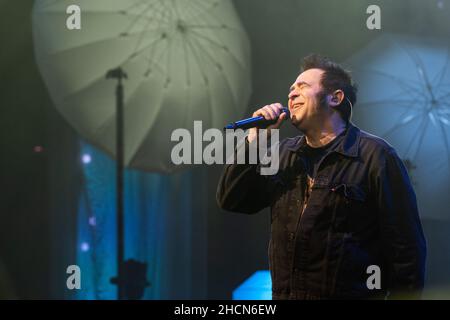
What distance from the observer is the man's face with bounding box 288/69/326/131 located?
1.67m

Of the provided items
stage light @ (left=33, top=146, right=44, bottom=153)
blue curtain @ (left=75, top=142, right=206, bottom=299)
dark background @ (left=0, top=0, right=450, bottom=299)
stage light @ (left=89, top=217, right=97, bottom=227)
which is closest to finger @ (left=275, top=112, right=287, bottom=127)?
dark background @ (left=0, top=0, right=450, bottom=299)

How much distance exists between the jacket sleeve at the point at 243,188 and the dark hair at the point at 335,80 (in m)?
0.35

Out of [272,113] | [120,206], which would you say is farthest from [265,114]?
[120,206]

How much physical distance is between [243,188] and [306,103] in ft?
1.14

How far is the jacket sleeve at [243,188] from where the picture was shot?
162 centimetres

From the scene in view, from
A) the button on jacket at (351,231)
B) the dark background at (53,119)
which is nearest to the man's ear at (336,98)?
the button on jacket at (351,231)

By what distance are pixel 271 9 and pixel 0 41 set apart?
1618mm

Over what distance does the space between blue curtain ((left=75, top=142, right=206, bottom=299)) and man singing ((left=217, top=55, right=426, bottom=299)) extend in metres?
1.50

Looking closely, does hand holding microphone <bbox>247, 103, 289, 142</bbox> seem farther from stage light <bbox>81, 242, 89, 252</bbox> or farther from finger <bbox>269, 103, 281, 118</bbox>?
stage light <bbox>81, 242, 89, 252</bbox>

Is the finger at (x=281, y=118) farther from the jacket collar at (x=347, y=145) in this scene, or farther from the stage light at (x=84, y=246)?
the stage light at (x=84, y=246)

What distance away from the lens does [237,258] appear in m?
3.22

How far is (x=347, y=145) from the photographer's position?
1588mm

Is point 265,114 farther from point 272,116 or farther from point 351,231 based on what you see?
point 351,231
